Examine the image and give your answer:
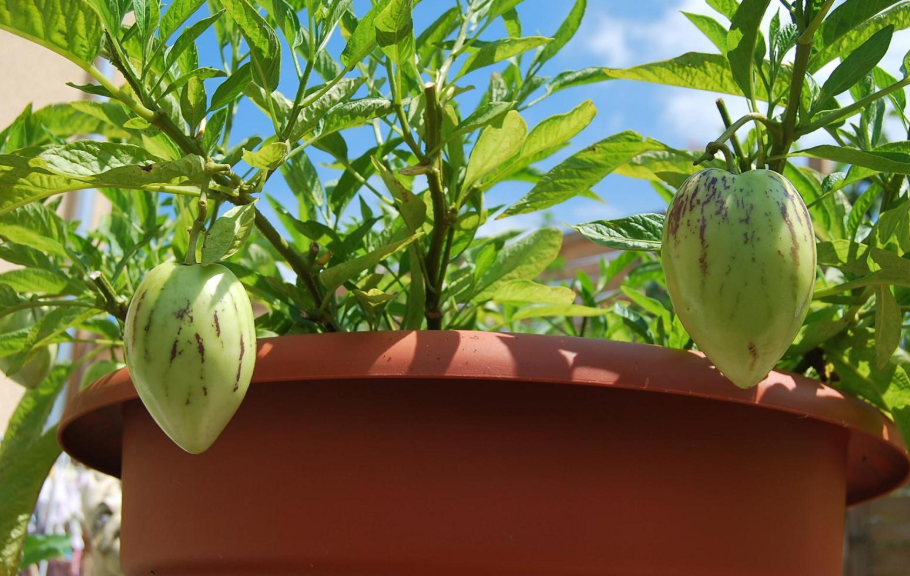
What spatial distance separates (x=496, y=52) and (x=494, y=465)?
21 centimetres

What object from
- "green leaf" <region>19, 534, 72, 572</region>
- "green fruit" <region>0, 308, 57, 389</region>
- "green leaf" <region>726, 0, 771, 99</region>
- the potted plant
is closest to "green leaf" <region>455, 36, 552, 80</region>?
the potted plant

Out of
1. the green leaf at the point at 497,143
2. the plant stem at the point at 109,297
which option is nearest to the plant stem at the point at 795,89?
the green leaf at the point at 497,143

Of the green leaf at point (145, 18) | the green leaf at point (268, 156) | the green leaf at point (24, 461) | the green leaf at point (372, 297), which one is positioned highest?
the green leaf at point (145, 18)

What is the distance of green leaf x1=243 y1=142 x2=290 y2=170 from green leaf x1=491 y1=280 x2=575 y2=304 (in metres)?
0.16

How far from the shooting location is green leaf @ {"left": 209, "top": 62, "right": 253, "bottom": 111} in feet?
1.34

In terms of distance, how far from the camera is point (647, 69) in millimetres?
445

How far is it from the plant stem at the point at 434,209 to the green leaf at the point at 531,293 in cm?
3

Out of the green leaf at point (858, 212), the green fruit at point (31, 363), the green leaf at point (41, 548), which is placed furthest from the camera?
the green leaf at point (41, 548)

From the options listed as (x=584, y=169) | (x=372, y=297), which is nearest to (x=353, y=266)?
(x=372, y=297)

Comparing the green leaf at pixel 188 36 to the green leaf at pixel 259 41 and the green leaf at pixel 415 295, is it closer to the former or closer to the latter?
the green leaf at pixel 259 41

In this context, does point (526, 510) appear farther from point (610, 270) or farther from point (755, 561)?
point (610, 270)

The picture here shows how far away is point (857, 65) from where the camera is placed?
0.39m

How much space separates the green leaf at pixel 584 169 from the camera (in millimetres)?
457

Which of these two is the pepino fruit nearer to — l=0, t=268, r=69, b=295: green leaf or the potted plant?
the potted plant
